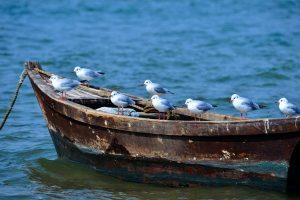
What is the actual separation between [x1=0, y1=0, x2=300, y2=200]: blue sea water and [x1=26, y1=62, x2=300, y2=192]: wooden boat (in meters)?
0.18

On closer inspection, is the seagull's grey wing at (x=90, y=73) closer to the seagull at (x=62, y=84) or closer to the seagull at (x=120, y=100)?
the seagull at (x=62, y=84)

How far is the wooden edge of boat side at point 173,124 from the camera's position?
8250 millimetres

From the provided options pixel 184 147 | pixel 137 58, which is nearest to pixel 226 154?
pixel 184 147

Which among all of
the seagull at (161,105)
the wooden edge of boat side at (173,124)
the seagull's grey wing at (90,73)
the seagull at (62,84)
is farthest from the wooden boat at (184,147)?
the seagull's grey wing at (90,73)

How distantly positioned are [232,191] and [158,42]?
46.6 feet

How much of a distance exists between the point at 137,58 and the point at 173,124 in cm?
1177

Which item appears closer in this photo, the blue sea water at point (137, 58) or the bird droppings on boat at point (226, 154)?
the bird droppings on boat at point (226, 154)

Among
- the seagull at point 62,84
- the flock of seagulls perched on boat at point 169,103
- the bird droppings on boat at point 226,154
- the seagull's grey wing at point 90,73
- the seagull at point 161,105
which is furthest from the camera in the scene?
the seagull's grey wing at point 90,73

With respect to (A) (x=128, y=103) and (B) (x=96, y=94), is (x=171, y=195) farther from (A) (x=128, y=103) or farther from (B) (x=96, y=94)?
(B) (x=96, y=94)

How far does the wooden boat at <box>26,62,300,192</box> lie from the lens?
8.42 metres

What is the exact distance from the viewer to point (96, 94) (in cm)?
1127

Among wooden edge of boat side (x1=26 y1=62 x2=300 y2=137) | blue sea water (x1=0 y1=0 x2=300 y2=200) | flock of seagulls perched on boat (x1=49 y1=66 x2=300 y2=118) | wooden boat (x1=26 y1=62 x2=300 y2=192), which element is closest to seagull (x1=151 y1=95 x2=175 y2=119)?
flock of seagulls perched on boat (x1=49 y1=66 x2=300 y2=118)

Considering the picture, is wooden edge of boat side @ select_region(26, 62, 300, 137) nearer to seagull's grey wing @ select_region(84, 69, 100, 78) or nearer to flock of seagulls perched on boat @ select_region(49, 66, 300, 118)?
flock of seagulls perched on boat @ select_region(49, 66, 300, 118)

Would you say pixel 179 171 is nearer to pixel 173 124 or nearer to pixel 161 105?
pixel 173 124
